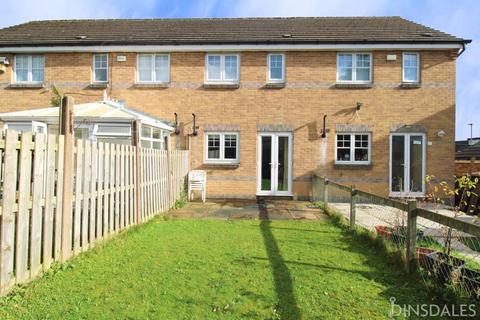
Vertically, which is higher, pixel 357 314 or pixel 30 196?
pixel 30 196

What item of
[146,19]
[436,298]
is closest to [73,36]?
[146,19]

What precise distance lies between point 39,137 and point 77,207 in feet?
4.37

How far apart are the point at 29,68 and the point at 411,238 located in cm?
1452

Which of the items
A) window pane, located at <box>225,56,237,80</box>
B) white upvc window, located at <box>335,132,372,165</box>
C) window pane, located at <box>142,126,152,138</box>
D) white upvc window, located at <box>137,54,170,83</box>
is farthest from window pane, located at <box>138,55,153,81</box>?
white upvc window, located at <box>335,132,372,165</box>

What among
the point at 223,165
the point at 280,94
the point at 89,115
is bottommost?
the point at 223,165

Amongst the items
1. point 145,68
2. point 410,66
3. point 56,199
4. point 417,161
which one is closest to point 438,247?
point 56,199

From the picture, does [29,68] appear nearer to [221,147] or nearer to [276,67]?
[221,147]

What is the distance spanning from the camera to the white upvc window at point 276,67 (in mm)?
13477

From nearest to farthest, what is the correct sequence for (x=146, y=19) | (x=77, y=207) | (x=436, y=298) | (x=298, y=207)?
(x=436, y=298)
(x=77, y=207)
(x=298, y=207)
(x=146, y=19)

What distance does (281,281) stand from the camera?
4.32 m

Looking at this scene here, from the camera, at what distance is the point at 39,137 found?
4.27 meters

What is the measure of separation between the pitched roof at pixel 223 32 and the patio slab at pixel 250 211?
5.89 m

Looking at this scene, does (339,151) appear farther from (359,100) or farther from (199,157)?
(199,157)

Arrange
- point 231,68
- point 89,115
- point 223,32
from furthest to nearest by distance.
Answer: point 223,32 → point 231,68 → point 89,115
